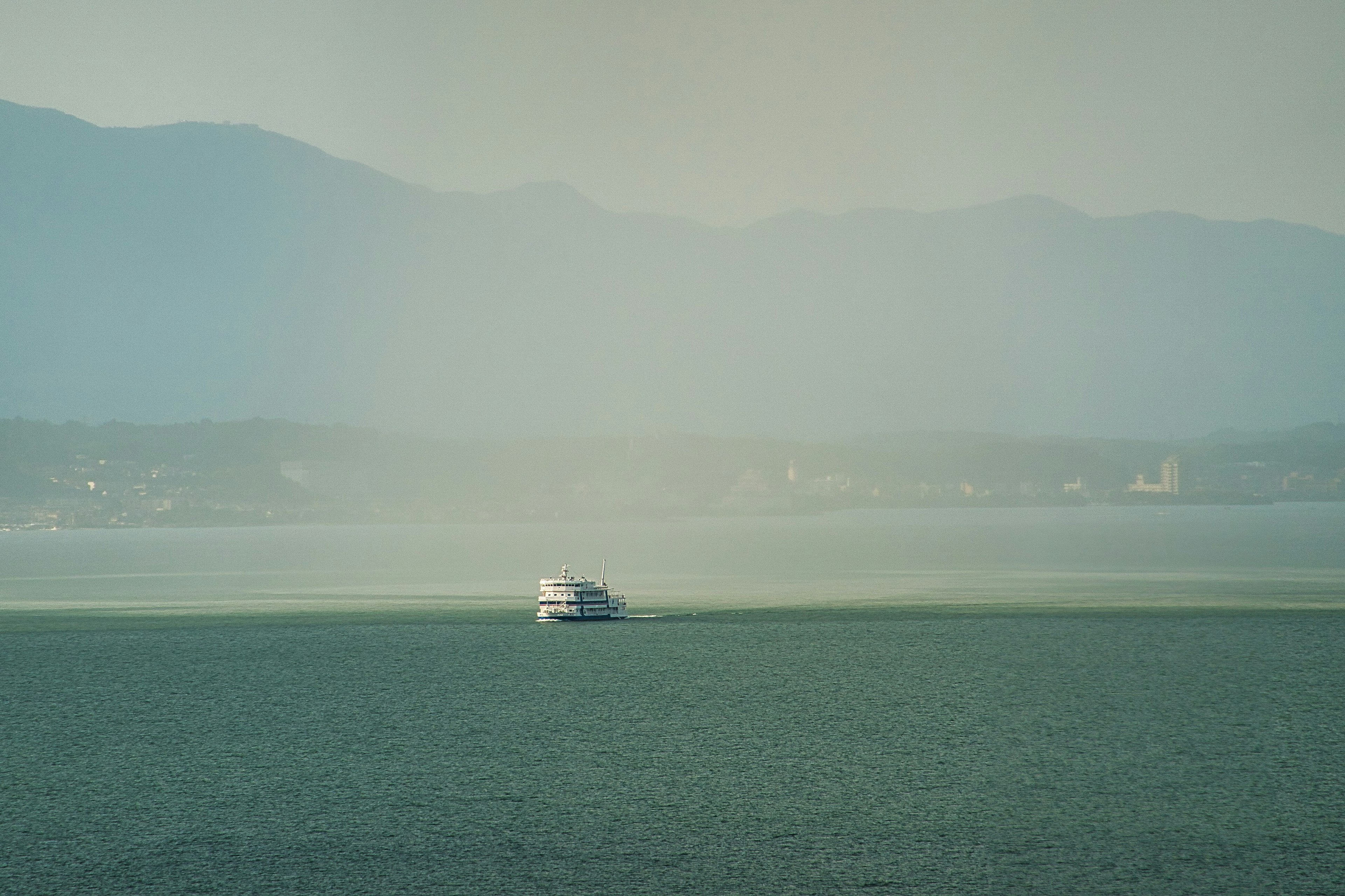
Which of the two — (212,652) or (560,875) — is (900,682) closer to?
(560,875)

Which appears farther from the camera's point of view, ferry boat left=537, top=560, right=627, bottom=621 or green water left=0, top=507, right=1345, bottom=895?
ferry boat left=537, top=560, right=627, bottom=621

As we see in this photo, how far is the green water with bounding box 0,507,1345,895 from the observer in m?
18.6

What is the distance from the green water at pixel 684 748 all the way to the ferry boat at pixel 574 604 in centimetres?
112

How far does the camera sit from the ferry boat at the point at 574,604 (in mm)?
55250

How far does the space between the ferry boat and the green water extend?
3.66ft

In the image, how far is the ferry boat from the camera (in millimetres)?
55250

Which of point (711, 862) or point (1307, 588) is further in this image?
point (1307, 588)

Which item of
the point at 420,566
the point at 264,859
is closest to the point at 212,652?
the point at 264,859

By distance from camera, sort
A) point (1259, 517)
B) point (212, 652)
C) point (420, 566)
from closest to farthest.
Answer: point (212, 652)
point (420, 566)
point (1259, 517)

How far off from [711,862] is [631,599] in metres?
49.8

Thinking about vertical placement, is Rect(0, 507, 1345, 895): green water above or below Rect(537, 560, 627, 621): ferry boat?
below

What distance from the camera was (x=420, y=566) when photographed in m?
104

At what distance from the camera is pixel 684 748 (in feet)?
90.5

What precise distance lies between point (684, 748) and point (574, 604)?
28.2 metres
